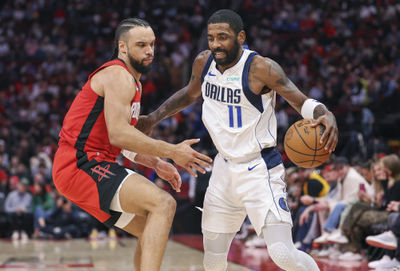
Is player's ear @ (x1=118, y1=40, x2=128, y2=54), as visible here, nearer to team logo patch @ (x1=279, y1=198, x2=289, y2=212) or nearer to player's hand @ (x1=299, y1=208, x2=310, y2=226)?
team logo patch @ (x1=279, y1=198, x2=289, y2=212)

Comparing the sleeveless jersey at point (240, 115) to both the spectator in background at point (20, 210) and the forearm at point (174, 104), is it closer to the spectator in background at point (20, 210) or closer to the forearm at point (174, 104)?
the forearm at point (174, 104)

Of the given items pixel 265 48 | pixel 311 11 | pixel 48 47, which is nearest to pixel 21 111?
pixel 48 47

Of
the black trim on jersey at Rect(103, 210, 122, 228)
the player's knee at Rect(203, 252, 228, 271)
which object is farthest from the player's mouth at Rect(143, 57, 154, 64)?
the player's knee at Rect(203, 252, 228, 271)

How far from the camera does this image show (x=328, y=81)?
51.9 ft

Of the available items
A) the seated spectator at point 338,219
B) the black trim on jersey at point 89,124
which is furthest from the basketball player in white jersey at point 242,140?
the seated spectator at point 338,219

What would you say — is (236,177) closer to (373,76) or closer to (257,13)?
(373,76)

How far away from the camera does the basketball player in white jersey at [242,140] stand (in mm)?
3967

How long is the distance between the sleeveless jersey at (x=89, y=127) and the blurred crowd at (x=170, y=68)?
283 inches

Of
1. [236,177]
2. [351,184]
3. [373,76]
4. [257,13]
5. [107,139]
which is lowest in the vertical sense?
[351,184]

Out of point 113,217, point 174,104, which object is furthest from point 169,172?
point 174,104

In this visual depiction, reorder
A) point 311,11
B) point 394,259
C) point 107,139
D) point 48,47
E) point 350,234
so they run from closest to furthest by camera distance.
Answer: point 107,139
point 394,259
point 350,234
point 48,47
point 311,11

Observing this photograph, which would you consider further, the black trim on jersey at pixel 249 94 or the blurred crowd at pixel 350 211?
the blurred crowd at pixel 350 211

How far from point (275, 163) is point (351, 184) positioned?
4.69 meters

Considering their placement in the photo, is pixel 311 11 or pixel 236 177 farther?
pixel 311 11
